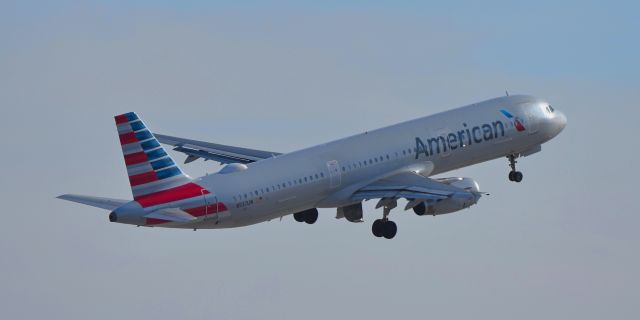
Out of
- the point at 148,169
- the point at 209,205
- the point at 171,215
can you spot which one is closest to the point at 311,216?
the point at 209,205

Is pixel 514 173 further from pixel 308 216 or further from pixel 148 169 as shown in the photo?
pixel 148 169

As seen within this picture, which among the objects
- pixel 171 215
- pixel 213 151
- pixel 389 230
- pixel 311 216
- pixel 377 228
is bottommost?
pixel 171 215

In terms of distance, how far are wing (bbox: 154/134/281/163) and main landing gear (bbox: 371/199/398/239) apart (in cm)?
1074

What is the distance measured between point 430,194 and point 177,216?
46.5 feet

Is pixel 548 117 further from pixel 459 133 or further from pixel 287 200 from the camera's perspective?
pixel 287 200

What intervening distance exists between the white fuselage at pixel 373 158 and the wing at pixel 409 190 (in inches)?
21.8

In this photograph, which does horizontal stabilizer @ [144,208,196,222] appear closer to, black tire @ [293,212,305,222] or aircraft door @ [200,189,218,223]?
aircraft door @ [200,189,218,223]

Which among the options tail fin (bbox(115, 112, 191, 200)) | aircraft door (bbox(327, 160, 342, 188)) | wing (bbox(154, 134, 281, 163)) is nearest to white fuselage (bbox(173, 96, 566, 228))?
aircraft door (bbox(327, 160, 342, 188))

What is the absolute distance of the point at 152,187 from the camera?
74000mm

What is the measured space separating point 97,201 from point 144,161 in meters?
3.51

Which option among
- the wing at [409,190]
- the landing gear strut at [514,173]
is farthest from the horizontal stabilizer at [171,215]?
the landing gear strut at [514,173]

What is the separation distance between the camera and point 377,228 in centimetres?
8238

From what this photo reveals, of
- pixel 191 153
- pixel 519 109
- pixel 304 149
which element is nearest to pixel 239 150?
pixel 191 153

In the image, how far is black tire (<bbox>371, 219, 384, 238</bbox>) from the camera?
82250 millimetres
